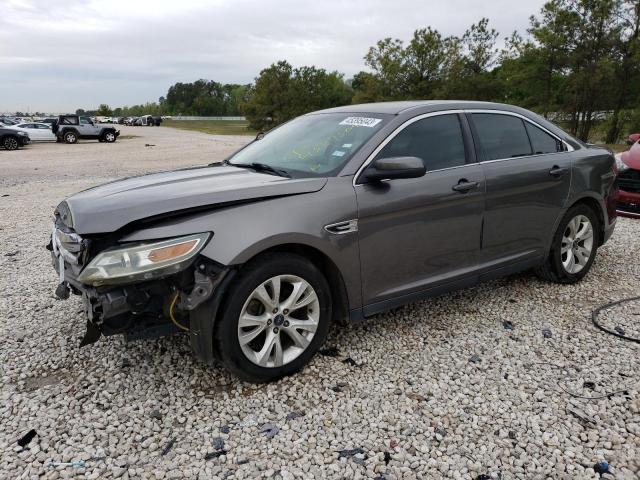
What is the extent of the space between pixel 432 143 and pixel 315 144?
85 cm

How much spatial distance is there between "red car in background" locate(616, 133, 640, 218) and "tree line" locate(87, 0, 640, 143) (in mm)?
22514

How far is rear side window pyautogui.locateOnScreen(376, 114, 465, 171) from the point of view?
3.46m

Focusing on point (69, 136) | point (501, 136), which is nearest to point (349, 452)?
point (501, 136)

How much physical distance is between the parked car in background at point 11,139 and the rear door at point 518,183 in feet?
83.9

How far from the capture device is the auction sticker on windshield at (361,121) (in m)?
3.53

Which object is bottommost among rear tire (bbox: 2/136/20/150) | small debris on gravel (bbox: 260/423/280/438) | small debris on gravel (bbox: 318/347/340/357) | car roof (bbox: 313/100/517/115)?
small debris on gravel (bbox: 260/423/280/438)

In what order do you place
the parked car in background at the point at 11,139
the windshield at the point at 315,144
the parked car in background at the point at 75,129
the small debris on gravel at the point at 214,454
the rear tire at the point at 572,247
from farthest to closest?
the parked car in background at the point at 75,129, the parked car in background at the point at 11,139, the rear tire at the point at 572,247, the windshield at the point at 315,144, the small debris on gravel at the point at 214,454

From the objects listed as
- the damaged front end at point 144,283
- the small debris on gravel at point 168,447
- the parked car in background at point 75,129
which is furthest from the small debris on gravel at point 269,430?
the parked car in background at point 75,129

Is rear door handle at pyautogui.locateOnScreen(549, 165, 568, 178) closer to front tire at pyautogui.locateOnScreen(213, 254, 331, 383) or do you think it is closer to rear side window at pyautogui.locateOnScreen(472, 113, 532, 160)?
rear side window at pyautogui.locateOnScreen(472, 113, 532, 160)

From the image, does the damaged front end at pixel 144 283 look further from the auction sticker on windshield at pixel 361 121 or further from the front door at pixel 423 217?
the auction sticker on windshield at pixel 361 121

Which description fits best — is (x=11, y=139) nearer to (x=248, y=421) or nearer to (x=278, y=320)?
(x=278, y=320)

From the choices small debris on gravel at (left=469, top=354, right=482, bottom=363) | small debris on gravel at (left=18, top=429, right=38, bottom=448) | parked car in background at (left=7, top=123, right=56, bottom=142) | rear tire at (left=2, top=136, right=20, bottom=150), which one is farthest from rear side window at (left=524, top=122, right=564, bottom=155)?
parked car in background at (left=7, top=123, right=56, bottom=142)

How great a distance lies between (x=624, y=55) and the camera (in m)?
26.3

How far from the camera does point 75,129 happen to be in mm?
29641
